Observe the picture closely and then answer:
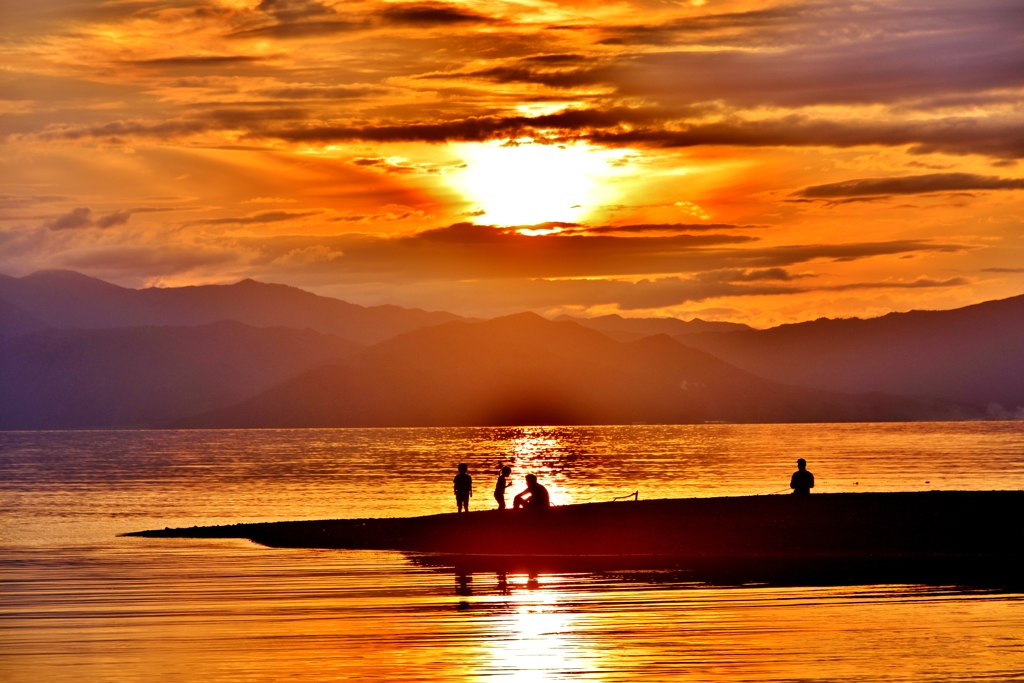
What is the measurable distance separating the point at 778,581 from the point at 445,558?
11.2 m

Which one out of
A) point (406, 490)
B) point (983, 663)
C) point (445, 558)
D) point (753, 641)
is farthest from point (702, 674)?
point (406, 490)

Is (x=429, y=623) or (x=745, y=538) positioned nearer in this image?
(x=429, y=623)

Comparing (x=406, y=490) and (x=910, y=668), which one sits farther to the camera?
(x=406, y=490)

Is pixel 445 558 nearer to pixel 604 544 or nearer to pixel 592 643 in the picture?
pixel 604 544

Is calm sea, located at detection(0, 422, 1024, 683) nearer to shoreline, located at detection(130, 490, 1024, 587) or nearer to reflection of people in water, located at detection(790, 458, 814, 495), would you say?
shoreline, located at detection(130, 490, 1024, 587)

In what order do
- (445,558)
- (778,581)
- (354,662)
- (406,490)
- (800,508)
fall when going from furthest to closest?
(406,490) → (800,508) → (445,558) → (778,581) → (354,662)

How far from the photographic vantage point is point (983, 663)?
19.7 m

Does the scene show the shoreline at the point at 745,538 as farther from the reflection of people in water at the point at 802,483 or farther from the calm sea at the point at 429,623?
the calm sea at the point at 429,623

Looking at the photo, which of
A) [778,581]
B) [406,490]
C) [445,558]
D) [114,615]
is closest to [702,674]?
[778,581]

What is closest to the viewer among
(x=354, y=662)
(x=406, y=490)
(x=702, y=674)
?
(x=702, y=674)

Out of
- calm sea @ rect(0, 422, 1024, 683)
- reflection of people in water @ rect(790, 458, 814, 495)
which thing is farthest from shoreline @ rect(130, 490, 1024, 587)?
calm sea @ rect(0, 422, 1024, 683)

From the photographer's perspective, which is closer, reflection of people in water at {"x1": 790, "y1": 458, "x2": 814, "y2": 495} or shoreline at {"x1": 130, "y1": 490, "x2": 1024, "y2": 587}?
shoreline at {"x1": 130, "y1": 490, "x2": 1024, "y2": 587}

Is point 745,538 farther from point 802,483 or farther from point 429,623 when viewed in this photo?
point 429,623

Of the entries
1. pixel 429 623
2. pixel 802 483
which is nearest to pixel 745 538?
pixel 802 483
